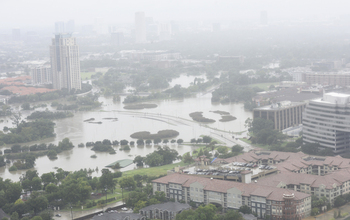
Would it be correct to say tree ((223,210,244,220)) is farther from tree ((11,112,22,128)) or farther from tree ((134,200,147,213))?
tree ((11,112,22,128))

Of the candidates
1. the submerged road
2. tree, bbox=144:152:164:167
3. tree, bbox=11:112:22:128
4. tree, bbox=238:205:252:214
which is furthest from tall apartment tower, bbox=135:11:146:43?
tree, bbox=238:205:252:214

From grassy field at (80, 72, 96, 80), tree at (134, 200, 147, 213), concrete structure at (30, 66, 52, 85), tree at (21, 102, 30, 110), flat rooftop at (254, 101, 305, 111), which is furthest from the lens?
grassy field at (80, 72, 96, 80)

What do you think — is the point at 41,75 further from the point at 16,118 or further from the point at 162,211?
the point at 162,211

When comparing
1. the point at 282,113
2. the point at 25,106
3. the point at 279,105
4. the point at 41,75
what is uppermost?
the point at 41,75

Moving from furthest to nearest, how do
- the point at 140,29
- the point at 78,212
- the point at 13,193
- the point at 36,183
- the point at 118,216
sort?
1. the point at 140,29
2. the point at 36,183
3. the point at 13,193
4. the point at 78,212
5. the point at 118,216

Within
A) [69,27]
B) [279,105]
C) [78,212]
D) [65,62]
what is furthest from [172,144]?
[69,27]

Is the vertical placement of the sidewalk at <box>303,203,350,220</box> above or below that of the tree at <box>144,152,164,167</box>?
below

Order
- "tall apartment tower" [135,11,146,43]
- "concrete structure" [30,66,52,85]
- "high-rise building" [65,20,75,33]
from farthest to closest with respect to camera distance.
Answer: "tall apartment tower" [135,11,146,43]
"high-rise building" [65,20,75,33]
"concrete structure" [30,66,52,85]
